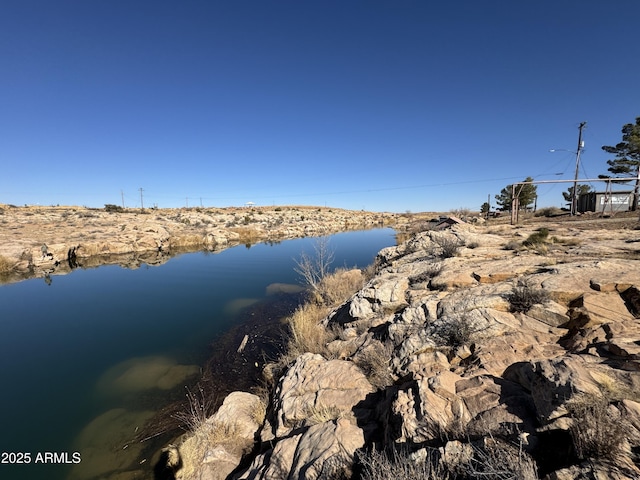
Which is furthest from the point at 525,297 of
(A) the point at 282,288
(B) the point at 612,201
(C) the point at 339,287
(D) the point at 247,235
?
(D) the point at 247,235

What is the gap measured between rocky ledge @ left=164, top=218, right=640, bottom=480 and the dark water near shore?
6.49 ft

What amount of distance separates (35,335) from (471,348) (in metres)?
15.0

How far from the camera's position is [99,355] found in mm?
9156

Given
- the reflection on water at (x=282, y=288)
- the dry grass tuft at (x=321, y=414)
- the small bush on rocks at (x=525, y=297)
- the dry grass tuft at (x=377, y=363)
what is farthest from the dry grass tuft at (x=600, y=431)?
the reflection on water at (x=282, y=288)

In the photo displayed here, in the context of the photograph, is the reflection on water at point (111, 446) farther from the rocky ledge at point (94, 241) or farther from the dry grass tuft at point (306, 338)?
the rocky ledge at point (94, 241)

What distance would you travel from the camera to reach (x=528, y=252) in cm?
846

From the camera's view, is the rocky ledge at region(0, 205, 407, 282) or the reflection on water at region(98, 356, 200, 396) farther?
the rocky ledge at region(0, 205, 407, 282)

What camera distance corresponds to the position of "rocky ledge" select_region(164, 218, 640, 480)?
2.46 meters

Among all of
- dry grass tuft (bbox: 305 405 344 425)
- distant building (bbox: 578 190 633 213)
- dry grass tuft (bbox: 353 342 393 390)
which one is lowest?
dry grass tuft (bbox: 305 405 344 425)

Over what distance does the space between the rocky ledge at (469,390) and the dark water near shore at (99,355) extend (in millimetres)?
1977

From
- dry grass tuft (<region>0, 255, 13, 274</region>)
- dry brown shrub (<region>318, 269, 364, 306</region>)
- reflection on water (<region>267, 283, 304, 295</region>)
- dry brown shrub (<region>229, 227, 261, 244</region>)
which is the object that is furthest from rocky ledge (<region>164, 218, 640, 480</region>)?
dry brown shrub (<region>229, 227, 261, 244</region>)

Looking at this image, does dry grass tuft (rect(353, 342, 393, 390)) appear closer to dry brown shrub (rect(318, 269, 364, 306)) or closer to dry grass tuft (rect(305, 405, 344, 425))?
dry grass tuft (rect(305, 405, 344, 425))

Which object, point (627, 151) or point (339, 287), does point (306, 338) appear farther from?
point (627, 151)

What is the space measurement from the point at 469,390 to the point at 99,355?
1115cm
